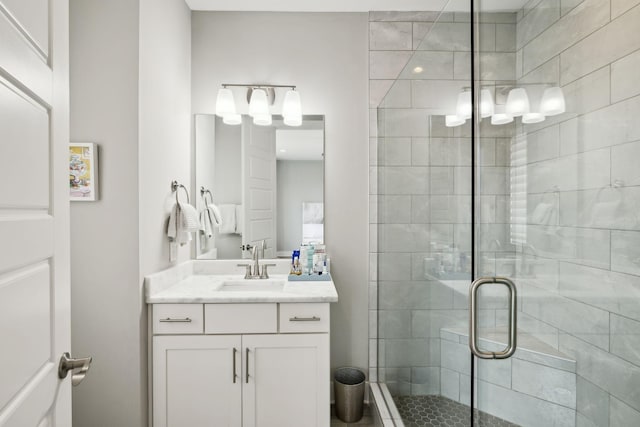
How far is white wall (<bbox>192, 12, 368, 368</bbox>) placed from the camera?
2.38 meters

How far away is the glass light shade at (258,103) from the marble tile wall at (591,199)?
1689mm

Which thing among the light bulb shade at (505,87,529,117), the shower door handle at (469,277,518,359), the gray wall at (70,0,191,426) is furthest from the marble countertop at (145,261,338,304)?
the light bulb shade at (505,87,529,117)

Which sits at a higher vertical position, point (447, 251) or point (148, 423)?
point (447, 251)

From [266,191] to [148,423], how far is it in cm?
146

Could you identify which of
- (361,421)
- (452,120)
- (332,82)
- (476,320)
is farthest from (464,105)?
(361,421)

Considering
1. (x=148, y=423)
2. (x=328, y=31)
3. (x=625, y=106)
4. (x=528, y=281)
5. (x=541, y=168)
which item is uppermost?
(x=328, y=31)

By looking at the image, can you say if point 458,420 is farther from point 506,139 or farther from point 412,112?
point 412,112

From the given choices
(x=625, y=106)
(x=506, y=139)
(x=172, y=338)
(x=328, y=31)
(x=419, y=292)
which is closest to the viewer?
(x=625, y=106)

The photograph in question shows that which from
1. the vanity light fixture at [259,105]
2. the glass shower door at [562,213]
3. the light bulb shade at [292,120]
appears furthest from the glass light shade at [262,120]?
the glass shower door at [562,213]

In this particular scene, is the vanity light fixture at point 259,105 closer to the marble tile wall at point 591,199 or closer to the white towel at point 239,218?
the white towel at point 239,218

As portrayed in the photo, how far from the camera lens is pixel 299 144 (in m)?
2.40

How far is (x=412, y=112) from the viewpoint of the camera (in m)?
1.64

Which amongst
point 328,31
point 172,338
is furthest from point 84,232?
point 328,31

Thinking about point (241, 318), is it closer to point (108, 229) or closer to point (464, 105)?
point (108, 229)
